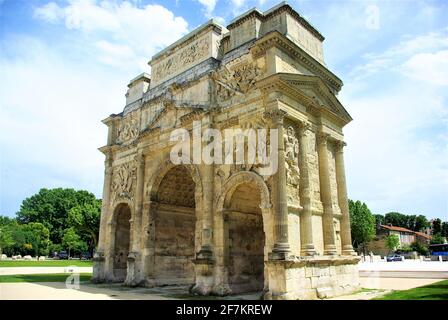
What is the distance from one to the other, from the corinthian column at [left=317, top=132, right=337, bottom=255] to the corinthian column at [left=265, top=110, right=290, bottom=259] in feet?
9.61

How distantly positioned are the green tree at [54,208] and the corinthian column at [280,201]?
51.3 metres

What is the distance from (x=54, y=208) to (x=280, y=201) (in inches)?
2266

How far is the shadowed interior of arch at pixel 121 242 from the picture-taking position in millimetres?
19062

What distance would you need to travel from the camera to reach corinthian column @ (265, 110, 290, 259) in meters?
11.0

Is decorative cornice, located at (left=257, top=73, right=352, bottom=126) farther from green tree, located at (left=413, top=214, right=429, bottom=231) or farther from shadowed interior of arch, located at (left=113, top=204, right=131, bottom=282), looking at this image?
green tree, located at (left=413, top=214, right=429, bottom=231)

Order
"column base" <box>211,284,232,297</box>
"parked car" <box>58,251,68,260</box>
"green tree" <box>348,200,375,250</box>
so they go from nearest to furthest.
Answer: "column base" <box>211,284,232,297</box> → "green tree" <box>348,200,375,250</box> → "parked car" <box>58,251,68,260</box>

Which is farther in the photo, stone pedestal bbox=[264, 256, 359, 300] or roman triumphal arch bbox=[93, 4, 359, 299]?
roman triumphal arch bbox=[93, 4, 359, 299]

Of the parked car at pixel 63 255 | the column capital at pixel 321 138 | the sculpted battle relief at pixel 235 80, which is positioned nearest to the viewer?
the sculpted battle relief at pixel 235 80

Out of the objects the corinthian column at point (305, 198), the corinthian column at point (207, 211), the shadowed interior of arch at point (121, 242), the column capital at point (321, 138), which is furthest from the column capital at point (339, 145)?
the shadowed interior of arch at point (121, 242)

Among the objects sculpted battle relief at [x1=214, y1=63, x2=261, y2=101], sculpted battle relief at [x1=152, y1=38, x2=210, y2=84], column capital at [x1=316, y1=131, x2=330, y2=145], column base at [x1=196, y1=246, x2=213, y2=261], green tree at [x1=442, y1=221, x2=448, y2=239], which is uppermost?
sculpted battle relief at [x1=152, y1=38, x2=210, y2=84]

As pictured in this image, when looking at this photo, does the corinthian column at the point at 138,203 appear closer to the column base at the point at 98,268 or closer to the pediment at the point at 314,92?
the column base at the point at 98,268

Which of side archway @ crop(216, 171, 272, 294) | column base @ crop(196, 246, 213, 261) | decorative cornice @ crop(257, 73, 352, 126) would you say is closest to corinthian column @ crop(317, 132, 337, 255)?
decorative cornice @ crop(257, 73, 352, 126)
